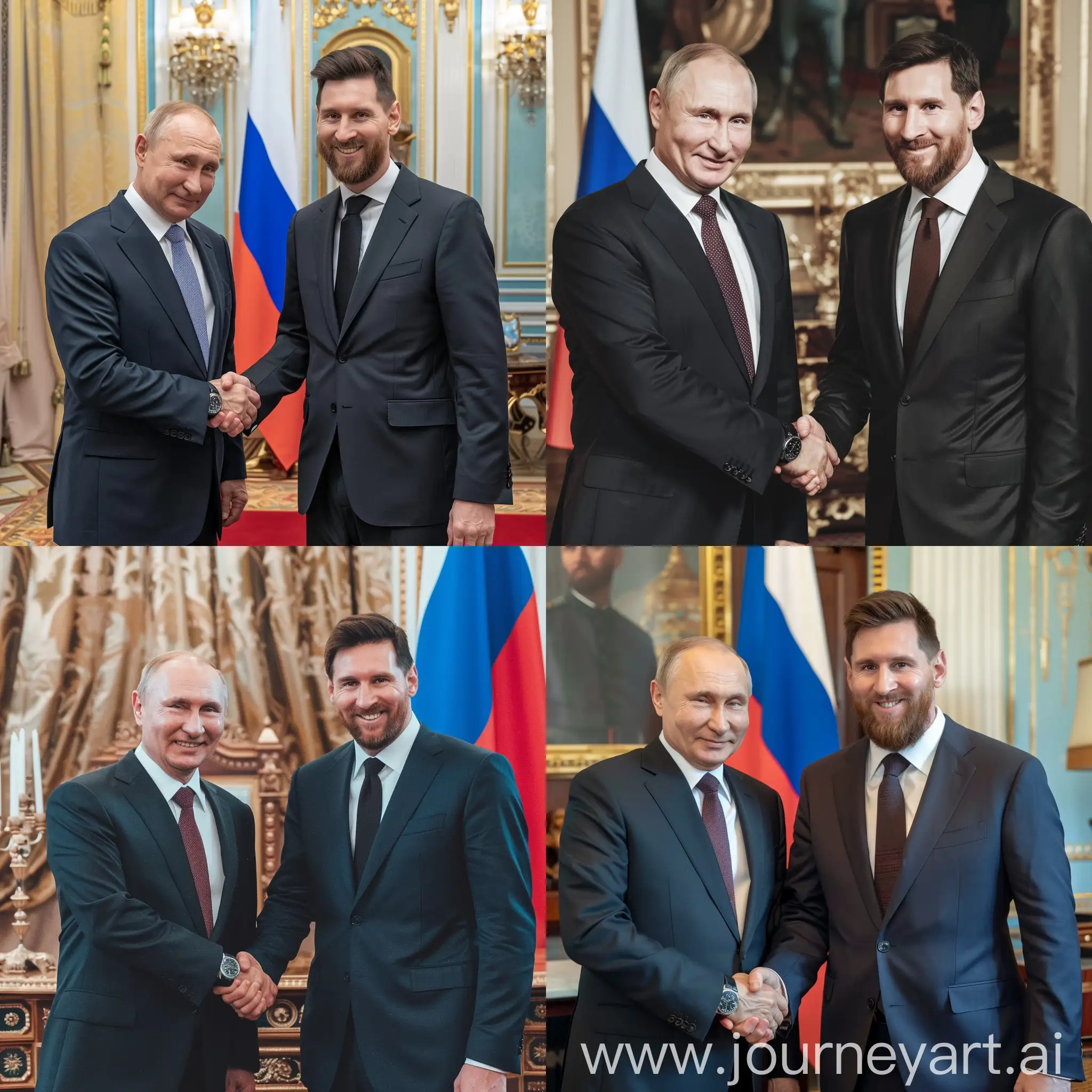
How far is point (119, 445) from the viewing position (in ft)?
11.2

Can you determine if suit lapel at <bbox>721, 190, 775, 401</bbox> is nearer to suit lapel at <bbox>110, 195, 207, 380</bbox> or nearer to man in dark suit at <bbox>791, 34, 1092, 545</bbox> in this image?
man in dark suit at <bbox>791, 34, 1092, 545</bbox>

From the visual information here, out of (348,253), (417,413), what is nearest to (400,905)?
(417,413)

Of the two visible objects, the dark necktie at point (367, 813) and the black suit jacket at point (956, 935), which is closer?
the black suit jacket at point (956, 935)

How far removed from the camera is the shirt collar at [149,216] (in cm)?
346

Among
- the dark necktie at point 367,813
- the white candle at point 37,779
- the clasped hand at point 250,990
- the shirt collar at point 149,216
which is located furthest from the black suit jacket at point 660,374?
the white candle at point 37,779

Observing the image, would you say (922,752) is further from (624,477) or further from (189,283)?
(189,283)

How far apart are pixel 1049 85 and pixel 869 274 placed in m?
0.76

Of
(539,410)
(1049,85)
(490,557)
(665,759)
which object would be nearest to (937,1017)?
(665,759)

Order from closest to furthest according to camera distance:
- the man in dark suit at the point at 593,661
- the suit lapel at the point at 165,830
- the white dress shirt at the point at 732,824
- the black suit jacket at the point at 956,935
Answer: the black suit jacket at the point at 956,935
the white dress shirt at the point at 732,824
the suit lapel at the point at 165,830
the man in dark suit at the point at 593,661

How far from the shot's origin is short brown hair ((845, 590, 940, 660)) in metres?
3.68

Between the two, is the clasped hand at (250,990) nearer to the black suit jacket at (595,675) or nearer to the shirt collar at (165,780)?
the shirt collar at (165,780)

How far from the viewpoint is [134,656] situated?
3768 millimetres

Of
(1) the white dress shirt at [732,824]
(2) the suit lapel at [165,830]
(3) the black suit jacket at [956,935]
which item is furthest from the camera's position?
(2) the suit lapel at [165,830]

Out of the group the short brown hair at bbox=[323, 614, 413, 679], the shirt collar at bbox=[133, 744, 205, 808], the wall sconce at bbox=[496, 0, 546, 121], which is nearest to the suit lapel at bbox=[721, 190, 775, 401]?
the wall sconce at bbox=[496, 0, 546, 121]
